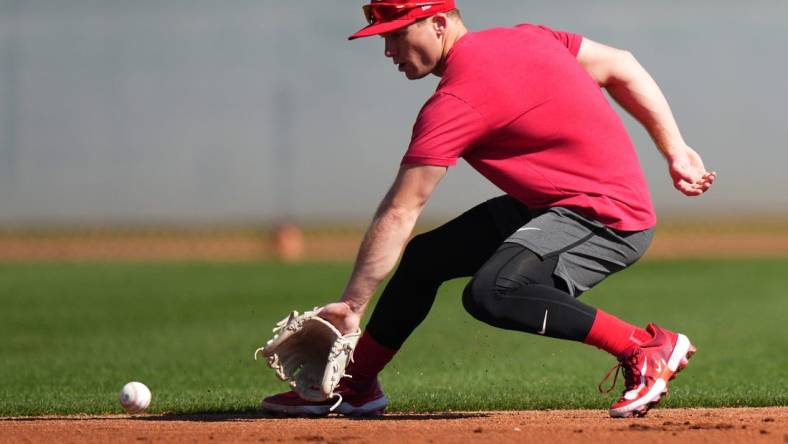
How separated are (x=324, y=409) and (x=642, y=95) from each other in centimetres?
212

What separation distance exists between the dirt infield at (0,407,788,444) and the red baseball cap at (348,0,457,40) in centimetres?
166

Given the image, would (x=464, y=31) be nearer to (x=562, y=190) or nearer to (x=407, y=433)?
(x=562, y=190)

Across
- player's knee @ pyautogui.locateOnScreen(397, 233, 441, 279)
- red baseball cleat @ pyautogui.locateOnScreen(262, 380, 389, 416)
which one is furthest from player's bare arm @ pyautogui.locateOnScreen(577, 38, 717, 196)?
red baseball cleat @ pyautogui.locateOnScreen(262, 380, 389, 416)

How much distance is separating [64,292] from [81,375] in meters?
9.85

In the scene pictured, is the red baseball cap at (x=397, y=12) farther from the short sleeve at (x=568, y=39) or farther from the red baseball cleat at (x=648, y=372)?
the red baseball cleat at (x=648, y=372)

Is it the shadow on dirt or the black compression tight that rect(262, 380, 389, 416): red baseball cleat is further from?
the black compression tight

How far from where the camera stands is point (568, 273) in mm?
5422

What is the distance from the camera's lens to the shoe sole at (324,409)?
6.05 meters

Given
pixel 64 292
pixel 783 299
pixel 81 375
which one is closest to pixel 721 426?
pixel 81 375

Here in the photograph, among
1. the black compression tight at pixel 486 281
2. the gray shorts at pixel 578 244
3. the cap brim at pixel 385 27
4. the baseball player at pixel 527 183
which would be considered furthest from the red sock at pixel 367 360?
the cap brim at pixel 385 27

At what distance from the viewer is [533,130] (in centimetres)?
525

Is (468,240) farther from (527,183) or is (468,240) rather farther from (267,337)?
(267,337)

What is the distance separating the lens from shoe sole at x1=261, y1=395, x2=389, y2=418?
6.05 m

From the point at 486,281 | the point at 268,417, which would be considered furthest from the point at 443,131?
the point at 268,417
